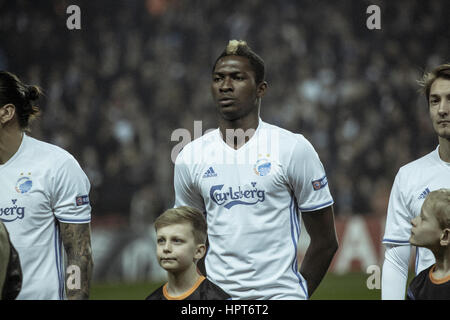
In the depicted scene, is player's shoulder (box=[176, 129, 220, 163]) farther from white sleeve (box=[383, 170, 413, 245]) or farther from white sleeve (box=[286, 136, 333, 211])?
white sleeve (box=[383, 170, 413, 245])

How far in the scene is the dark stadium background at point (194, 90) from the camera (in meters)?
12.4

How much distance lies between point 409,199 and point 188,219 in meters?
1.32

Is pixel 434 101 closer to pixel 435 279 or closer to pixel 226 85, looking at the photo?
pixel 435 279

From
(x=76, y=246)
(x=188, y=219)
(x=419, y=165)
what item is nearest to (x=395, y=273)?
(x=419, y=165)

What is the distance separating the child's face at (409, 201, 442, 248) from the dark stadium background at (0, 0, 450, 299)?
678 cm

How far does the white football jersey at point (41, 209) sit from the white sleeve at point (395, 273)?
5.80ft

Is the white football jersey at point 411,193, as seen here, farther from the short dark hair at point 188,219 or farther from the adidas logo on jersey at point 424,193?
the short dark hair at point 188,219

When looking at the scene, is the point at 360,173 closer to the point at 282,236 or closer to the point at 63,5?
the point at 63,5

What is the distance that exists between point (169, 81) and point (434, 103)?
12.3 metres

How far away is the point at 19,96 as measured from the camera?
4340 mm

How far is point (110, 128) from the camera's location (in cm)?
1411

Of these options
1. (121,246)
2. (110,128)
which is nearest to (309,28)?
(110,128)

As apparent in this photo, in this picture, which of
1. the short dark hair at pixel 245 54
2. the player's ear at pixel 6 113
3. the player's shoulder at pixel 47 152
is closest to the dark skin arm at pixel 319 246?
the short dark hair at pixel 245 54

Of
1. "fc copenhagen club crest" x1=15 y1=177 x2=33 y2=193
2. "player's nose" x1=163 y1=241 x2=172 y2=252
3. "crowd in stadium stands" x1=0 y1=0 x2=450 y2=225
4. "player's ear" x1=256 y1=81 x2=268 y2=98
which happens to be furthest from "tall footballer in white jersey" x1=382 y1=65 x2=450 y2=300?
"crowd in stadium stands" x1=0 y1=0 x2=450 y2=225
